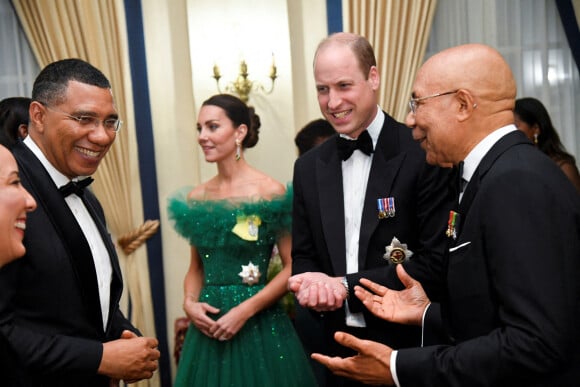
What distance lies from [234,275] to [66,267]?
1.61 metres

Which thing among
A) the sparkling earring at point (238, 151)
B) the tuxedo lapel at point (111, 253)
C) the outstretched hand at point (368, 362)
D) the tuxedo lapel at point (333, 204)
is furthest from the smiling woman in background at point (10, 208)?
the sparkling earring at point (238, 151)

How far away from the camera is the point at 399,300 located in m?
2.39

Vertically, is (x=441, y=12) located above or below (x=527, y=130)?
above

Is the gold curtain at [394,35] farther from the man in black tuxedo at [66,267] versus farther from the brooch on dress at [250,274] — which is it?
the man in black tuxedo at [66,267]

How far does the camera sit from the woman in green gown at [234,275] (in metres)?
3.60

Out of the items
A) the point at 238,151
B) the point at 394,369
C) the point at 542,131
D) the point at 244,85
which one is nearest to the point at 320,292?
the point at 394,369

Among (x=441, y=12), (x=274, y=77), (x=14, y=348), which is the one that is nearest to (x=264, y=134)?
(x=274, y=77)

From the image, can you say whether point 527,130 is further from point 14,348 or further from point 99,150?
point 14,348

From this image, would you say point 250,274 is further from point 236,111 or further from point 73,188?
point 73,188

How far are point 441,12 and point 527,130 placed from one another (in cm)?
169

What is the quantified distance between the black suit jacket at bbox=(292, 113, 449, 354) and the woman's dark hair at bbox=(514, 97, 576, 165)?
2053 mm

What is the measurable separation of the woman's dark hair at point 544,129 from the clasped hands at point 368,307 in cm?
248

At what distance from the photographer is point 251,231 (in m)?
3.69

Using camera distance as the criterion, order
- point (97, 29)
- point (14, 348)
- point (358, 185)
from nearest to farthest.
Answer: point (14, 348), point (358, 185), point (97, 29)
